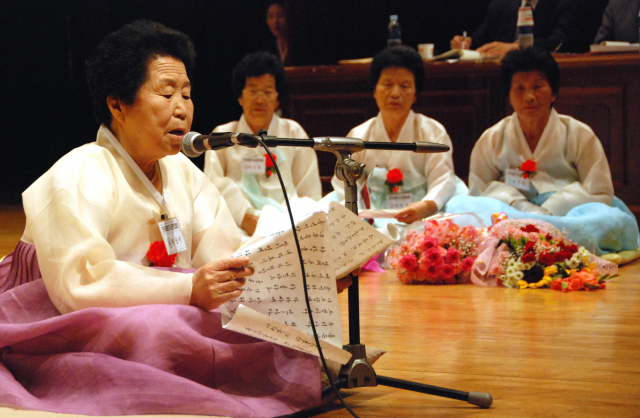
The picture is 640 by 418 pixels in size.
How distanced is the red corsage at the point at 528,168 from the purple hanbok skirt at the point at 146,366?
3.06 meters

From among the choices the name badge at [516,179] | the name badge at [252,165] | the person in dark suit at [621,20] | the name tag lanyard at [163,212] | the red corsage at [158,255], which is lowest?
the name badge at [516,179]

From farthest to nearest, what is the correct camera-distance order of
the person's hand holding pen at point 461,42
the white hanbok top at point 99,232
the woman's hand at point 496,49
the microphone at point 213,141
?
the person's hand holding pen at point 461,42 < the woman's hand at point 496,49 < the white hanbok top at point 99,232 < the microphone at point 213,141

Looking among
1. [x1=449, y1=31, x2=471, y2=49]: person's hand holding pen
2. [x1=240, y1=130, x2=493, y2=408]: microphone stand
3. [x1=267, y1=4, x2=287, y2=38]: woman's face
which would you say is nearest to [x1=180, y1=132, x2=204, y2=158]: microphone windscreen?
[x1=240, y1=130, x2=493, y2=408]: microphone stand

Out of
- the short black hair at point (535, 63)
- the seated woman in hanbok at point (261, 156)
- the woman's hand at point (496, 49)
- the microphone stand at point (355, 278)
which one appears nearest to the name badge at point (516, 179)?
the short black hair at point (535, 63)

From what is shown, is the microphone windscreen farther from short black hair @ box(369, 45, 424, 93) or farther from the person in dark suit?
the person in dark suit

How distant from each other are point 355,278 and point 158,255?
0.60 metres

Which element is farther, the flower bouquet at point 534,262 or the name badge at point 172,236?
the flower bouquet at point 534,262

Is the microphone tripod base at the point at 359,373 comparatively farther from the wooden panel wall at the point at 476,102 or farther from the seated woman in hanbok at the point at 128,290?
the wooden panel wall at the point at 476,102

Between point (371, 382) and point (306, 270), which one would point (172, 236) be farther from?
point (371, 382)

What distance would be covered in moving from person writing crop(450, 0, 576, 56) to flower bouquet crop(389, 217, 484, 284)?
2.26 meters

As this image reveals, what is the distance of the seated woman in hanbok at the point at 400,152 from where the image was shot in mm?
4488

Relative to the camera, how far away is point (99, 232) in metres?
1.85

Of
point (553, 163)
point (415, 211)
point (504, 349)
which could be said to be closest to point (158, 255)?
point (504, 349)

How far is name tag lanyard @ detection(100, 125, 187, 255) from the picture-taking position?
2002 mm
